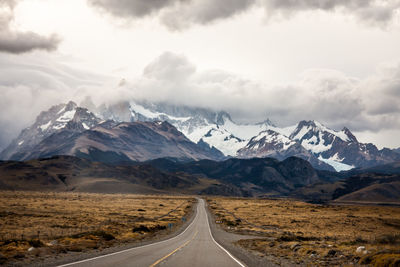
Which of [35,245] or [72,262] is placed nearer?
[72,262]

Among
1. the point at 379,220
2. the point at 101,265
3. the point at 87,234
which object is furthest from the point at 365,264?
the point at 379,220

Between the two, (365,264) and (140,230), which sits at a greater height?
(365,264)

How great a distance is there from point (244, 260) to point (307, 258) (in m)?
4.79

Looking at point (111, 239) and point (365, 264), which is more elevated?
point (365, 264)

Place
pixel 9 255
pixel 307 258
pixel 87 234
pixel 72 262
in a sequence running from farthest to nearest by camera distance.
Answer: pixel 87 234 < pixel 307 258 < pixel 9 255 < pixel 72 262

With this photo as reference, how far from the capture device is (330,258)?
25.3 m

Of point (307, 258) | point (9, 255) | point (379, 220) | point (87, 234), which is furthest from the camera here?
point (379, 220)

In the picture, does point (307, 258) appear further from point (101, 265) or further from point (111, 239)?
point (111, 239)

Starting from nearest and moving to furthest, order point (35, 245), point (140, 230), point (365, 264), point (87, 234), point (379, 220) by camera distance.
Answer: point (365, 264), point (35, 245), point (87, 234), point (140, 230), point (379, 220)

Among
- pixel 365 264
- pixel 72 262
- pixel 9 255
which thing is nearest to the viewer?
pixel 365 264

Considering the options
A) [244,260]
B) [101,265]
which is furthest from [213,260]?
[101,265]

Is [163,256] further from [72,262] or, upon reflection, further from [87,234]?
[87,234]

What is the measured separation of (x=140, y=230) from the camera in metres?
51.0

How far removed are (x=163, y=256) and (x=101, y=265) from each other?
230 inches
